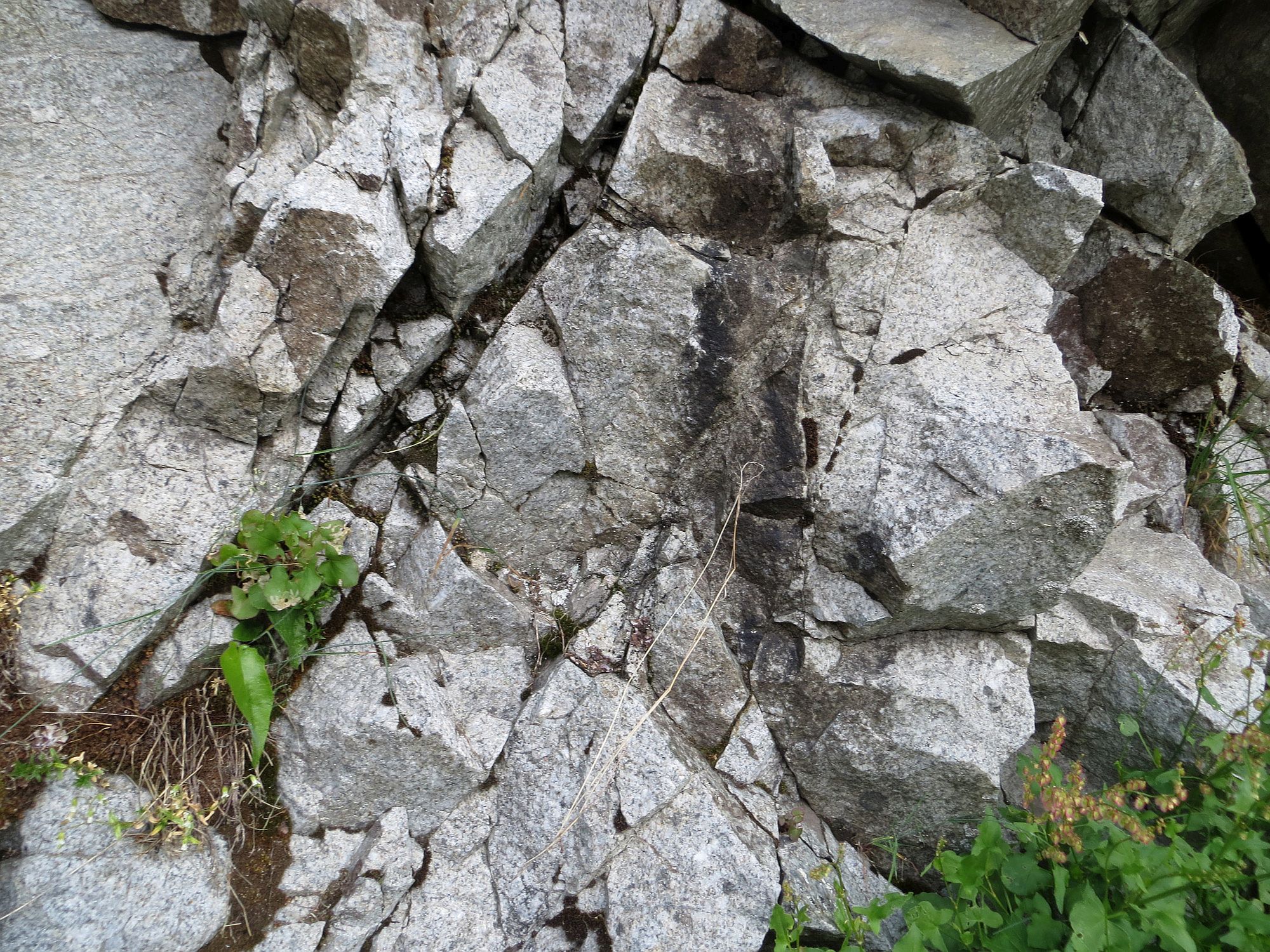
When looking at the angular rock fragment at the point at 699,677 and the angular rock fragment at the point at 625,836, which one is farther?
the angular rock fragment at the point at 699,677

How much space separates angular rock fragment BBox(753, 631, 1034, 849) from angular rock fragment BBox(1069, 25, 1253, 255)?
2.13 meters

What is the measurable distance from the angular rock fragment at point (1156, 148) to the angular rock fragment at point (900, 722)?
6.99 feet

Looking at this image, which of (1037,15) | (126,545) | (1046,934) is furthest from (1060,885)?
(126,545)

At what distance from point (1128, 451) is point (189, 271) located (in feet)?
14.2

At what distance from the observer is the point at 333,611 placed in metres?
2.83

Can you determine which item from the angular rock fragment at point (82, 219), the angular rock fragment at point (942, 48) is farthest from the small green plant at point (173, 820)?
the angular rock fragment at point (942, 48)

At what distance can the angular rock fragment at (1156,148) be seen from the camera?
125 inches

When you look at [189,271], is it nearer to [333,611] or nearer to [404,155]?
[404,155]

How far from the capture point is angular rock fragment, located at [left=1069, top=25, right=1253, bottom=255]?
3.18 m

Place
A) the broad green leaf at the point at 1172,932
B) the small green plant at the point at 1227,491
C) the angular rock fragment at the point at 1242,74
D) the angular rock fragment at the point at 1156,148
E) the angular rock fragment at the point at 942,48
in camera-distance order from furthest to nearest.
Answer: the small green plant at the point at 1227,491, the angular rock fragment at the point at 1242,74, the angular rock fragment at the point at 1156,148, the angular rock fragment at the point at 942,48, the broad green leaf at the point at 1172,932

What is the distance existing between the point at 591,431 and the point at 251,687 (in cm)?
158

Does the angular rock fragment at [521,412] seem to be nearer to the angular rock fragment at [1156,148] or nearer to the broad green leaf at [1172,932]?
the broad green leaf at [1172,932]

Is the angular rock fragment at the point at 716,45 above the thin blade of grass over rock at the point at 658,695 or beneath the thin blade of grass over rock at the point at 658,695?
above

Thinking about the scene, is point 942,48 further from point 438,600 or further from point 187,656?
point 187,656
